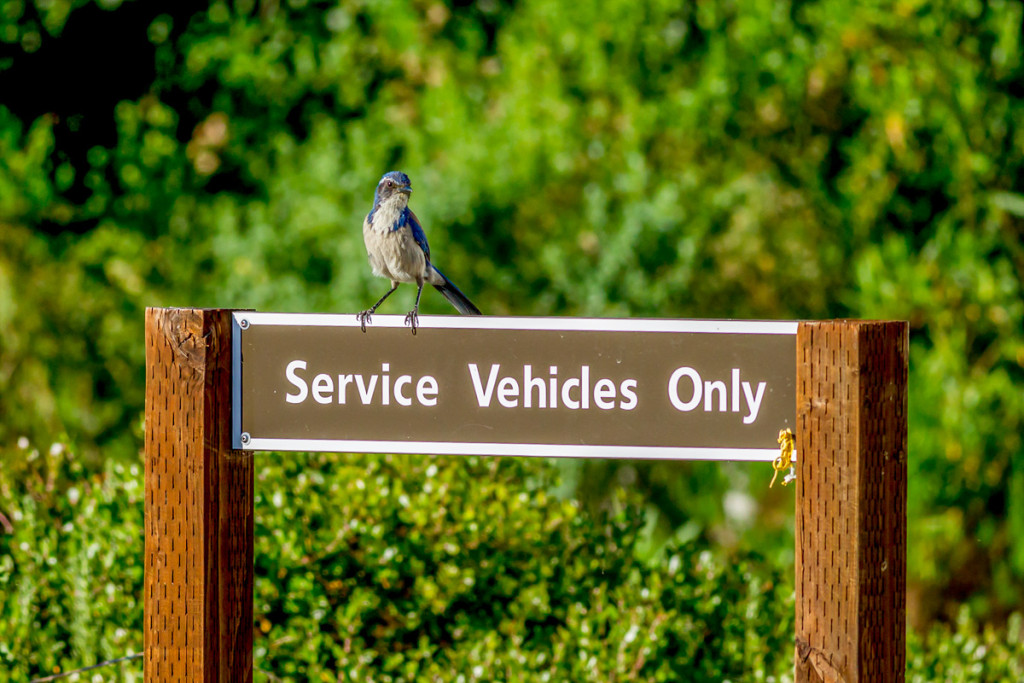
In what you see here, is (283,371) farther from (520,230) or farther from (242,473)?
(520,230)

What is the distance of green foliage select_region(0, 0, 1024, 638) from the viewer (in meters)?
5.16

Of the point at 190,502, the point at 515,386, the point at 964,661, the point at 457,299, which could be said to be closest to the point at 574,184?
the point at 964,661

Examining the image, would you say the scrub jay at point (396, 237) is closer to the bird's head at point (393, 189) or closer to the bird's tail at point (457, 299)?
the bird's head at point (393, 189)

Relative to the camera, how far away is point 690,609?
3.34 metres

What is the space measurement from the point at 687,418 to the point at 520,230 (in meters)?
3.46

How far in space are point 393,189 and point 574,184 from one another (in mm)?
2687

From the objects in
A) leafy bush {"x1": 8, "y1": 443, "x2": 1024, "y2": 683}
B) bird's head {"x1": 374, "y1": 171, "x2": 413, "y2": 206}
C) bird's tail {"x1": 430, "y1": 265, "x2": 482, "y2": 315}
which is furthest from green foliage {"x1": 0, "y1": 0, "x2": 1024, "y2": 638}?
bird's tail {"x1": 430, "y1": 265, "x2": 482, "y2": 315}

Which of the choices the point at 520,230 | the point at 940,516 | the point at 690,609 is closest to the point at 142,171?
the point at 520,230

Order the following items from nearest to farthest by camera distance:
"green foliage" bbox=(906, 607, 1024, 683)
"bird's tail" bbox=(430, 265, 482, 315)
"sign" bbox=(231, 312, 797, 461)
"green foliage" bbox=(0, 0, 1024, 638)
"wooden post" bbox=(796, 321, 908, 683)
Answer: "wooden post" bbox=(796, 321, 908, 683), "sign" bbox=(231, 312, 797, 461), "bird's tail" bbox=(430, 265, 482, 315), "green foliage" bbox=(906, 607, 1024, 683), "green foliage" bbox=(0, 0, 1024, 638)

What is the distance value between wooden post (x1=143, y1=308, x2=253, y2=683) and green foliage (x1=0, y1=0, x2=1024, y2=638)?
2.99m

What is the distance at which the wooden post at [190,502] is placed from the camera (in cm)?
219

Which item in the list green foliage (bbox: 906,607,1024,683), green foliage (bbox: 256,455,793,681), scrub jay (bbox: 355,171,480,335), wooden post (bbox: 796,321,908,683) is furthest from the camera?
green foliage (bbox: 906,607,1024,683)

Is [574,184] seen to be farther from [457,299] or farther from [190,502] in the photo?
[190,502]

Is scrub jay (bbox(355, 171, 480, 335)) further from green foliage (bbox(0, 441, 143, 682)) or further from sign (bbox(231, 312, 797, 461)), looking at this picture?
green foliage (bbox(0, 441, 143, 682))
